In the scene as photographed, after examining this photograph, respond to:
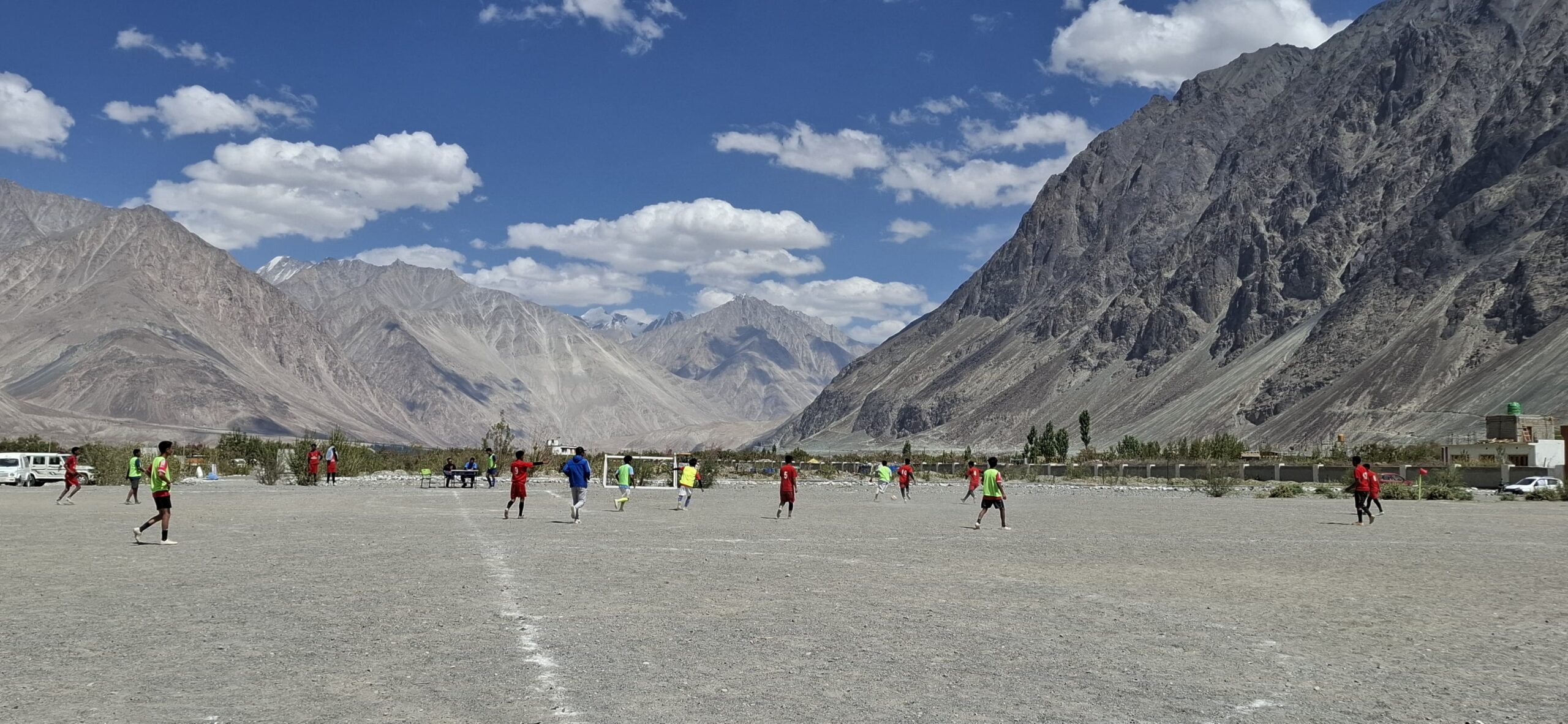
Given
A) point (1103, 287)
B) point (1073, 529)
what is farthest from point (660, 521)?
point (1103, 287)

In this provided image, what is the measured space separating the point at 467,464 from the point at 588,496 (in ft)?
38.3

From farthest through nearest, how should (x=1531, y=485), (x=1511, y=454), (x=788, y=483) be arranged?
(x=1511, y=454)
(x=1531, y=485)
(x=788, y=483)

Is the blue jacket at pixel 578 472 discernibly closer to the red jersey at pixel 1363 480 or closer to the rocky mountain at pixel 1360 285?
the red jersey at pixel 1363 480

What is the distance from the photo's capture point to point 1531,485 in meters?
54.9

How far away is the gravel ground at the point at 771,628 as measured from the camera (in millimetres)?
8891

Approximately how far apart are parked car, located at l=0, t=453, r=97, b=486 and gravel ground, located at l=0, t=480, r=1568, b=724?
31.6 metres

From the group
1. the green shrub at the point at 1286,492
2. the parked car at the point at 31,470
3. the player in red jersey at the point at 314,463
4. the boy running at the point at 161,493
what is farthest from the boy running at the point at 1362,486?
the parked car at the point at 31,470

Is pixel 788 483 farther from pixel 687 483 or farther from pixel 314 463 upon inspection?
pixel 314 463

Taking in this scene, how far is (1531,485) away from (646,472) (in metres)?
37.6

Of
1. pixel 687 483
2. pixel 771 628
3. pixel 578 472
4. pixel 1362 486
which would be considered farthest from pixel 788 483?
pixel 771 628

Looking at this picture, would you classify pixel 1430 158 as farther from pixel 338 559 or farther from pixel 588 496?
pixel 338 559

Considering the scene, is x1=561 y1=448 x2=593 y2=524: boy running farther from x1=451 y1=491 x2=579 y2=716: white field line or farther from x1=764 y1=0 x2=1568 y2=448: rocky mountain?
x1=764 y1=0 x2=1568 y2=448: rocky mountain

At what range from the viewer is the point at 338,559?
18.6m

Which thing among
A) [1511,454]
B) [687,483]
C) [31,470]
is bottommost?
[31,470]
